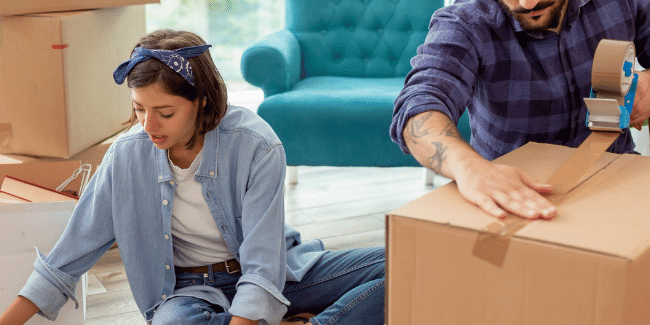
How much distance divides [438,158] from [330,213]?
1.37m

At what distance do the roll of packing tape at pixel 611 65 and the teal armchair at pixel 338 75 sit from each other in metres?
1.15

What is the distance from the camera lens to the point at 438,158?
0.81m

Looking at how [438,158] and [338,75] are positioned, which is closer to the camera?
[438,158]

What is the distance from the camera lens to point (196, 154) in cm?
118

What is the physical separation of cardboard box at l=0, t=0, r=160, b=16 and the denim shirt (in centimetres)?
65

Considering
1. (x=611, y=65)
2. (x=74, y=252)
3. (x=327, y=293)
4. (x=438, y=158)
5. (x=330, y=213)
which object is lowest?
(x=330, y=213)

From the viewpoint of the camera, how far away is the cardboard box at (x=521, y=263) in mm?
504

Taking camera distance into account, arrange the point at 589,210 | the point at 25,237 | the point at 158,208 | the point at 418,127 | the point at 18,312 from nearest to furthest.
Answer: the point at 589,210 < the point at 418,127 < the point at 18,312 < the point at 158,208 < the point at 25,237

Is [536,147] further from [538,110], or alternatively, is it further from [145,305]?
[145,305]

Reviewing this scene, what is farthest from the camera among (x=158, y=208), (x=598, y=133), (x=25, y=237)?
(x=25, y=237)

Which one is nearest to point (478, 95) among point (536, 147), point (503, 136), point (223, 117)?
point (503, 136)

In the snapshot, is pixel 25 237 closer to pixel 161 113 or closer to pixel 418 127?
pixel 161 113

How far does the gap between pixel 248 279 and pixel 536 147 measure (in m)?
0.51

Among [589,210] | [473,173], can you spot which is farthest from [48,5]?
[589,210]
